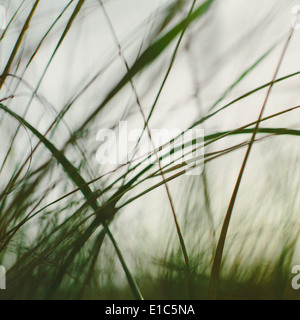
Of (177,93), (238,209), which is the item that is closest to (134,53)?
(177,93)

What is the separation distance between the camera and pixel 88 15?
0.43 m

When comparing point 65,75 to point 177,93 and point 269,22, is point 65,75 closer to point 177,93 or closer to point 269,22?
point 177,93
